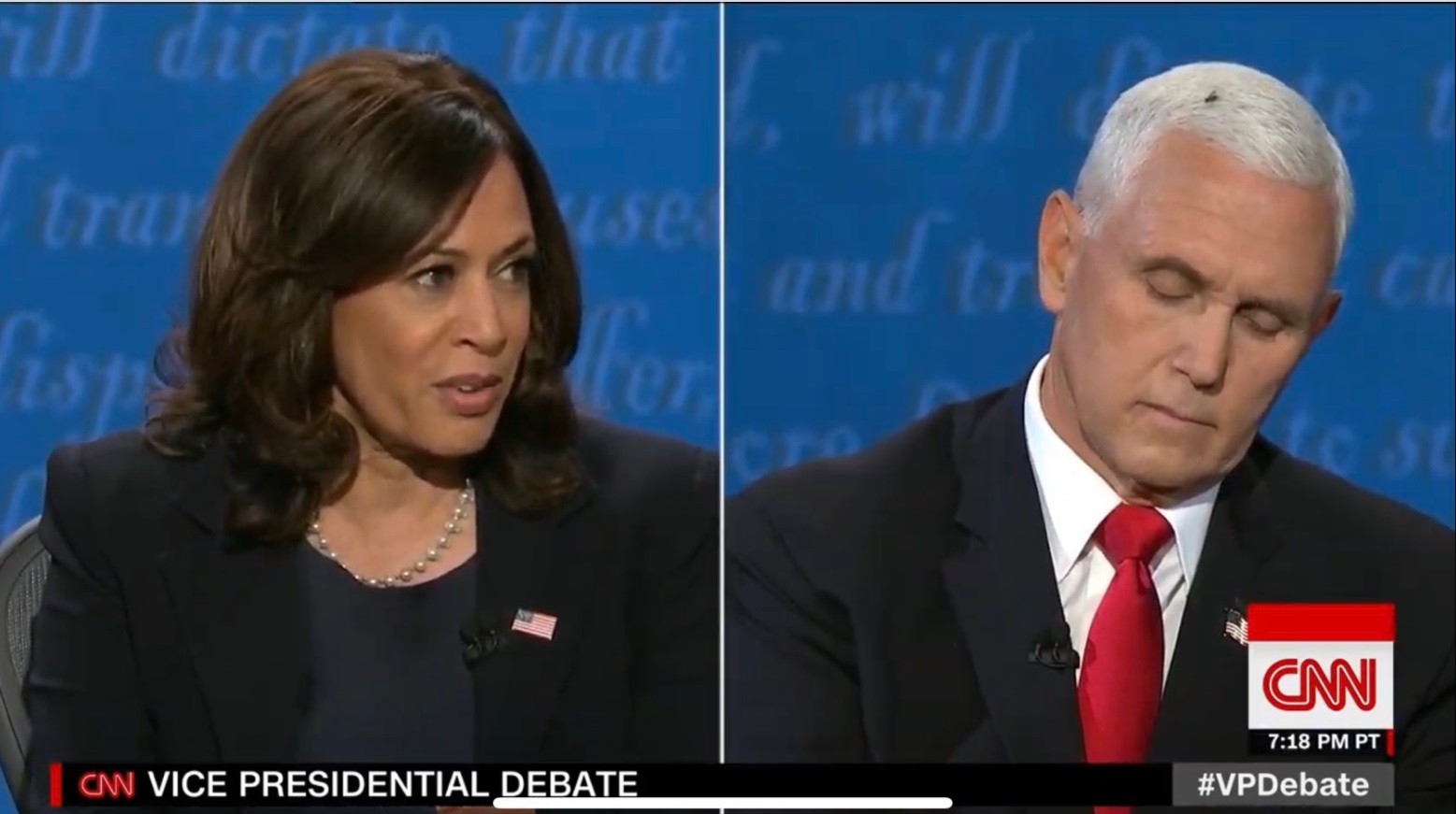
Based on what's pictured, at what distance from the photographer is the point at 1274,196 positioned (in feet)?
8.49

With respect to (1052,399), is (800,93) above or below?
above

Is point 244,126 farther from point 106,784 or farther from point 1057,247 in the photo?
point 1057,247

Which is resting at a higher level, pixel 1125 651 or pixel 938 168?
pixel 938 168

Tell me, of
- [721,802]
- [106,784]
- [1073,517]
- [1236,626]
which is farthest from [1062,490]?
[106,784]

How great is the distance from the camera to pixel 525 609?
2.69 m

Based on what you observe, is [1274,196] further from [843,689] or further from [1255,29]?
[843,689]

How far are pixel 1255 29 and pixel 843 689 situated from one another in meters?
1.12

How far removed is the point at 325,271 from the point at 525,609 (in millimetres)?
561

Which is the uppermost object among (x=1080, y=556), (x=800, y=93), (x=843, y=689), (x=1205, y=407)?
(x=800, y=93)

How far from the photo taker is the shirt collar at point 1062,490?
270cm

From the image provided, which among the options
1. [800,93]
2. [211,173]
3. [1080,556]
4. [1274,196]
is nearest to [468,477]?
[211,173]

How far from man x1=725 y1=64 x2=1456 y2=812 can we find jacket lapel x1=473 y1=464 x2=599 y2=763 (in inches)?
9.0

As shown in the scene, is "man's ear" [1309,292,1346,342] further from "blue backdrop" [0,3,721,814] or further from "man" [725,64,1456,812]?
"blue backdrop" [0,3,721,814]
